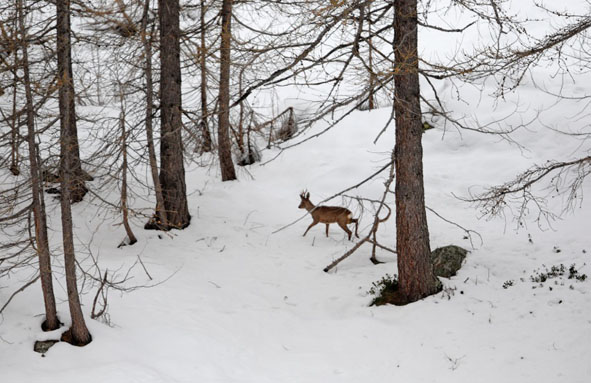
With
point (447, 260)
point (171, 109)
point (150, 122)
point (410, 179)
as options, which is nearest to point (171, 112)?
point (171, 109)

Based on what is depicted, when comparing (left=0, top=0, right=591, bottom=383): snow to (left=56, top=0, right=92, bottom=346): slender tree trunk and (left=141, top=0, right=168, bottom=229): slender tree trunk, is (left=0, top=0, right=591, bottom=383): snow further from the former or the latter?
(left=141, top=0, right=168, bottom=229): slender tree trunk

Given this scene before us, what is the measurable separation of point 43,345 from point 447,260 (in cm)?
674

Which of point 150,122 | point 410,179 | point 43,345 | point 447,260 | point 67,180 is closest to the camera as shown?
point 67,180

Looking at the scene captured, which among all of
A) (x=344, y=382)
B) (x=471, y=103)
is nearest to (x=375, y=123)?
(x=471, y=103)

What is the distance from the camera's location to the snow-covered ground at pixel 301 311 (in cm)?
614

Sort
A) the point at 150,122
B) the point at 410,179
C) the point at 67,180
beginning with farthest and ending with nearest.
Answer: the point at 150,122, the point at 410,179, the point at 67,180

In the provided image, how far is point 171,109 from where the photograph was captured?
10.7 meters

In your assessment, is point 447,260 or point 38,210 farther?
point 447,260

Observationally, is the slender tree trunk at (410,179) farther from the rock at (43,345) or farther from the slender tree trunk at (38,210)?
the rock at (43,345)

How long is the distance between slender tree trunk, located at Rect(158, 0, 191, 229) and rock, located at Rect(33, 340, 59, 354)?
14.2 feet

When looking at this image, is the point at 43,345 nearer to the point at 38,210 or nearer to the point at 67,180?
the point at 38,210

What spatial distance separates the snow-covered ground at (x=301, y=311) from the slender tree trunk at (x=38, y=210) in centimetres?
27

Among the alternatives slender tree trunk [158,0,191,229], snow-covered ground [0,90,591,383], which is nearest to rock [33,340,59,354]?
snow-covered ground [0,90,591,383]

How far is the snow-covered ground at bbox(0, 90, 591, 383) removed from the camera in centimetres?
614
